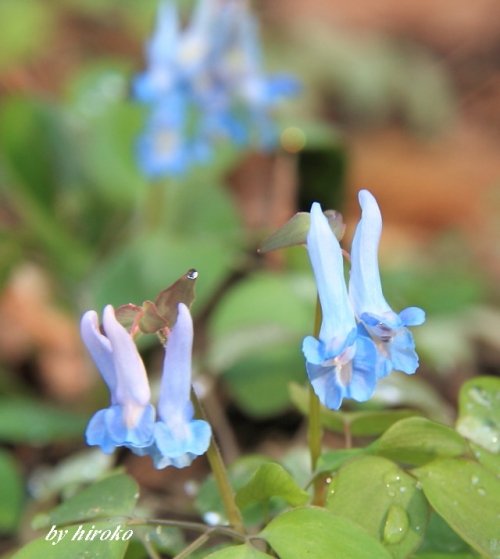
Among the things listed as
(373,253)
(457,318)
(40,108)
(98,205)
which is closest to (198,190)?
(98,205)

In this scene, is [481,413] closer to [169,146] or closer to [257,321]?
[257,321]

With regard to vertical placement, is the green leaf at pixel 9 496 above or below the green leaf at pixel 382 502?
below

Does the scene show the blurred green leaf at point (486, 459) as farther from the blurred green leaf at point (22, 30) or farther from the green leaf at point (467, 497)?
the blurred green leaf at point (22, 30)

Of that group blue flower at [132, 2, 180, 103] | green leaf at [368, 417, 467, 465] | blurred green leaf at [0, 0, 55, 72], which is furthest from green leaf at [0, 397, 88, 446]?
blurred green leaf at [0, 0, 55, 72]

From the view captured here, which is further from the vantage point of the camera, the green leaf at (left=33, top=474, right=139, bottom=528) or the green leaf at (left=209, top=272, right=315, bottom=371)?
the green leaf at (left=209, top=272, right=315, bottom=371)

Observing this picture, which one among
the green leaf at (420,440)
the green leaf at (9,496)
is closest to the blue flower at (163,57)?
the green leaf at (9,496)

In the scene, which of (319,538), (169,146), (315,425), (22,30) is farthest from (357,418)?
(22,30)

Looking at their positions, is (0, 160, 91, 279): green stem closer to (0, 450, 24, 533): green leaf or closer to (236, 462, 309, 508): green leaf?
(0, 450, 24, 533): green leaf
